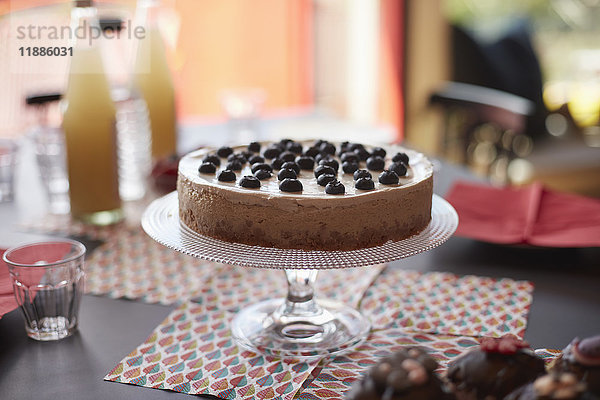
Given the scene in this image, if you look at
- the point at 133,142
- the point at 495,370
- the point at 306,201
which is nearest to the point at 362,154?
the point at 306,201

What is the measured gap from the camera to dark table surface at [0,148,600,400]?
0.84 metres

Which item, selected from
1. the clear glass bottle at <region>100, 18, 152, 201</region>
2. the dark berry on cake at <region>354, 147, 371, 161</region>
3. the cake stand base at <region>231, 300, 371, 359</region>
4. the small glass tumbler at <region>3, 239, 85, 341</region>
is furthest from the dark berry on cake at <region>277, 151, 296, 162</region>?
the clear glass bottle at <region>100, 18, 152, 201</region>

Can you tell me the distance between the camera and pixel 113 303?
110cm

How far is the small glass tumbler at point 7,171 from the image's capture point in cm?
156

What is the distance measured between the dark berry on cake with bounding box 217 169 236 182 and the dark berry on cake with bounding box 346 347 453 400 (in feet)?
1.41

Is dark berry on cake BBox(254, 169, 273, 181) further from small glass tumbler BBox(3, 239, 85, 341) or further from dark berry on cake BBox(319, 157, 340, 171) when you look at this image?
small glass tumbler BBox(3, 239, 85, 341)

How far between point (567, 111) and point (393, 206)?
2634 millimetres

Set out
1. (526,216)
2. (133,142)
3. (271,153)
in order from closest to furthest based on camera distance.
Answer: (271,153) → (526,216) → (133,142)

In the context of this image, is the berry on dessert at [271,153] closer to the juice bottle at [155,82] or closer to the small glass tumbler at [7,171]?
the juice bottle at [155,82]

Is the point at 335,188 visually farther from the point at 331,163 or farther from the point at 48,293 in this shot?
the point at 48,293

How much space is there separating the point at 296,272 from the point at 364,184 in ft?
0.60

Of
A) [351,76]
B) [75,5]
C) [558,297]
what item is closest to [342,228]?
[558,297]

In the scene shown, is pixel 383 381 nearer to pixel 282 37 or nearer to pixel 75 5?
pixel 75 5

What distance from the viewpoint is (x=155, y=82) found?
1.71 metres
